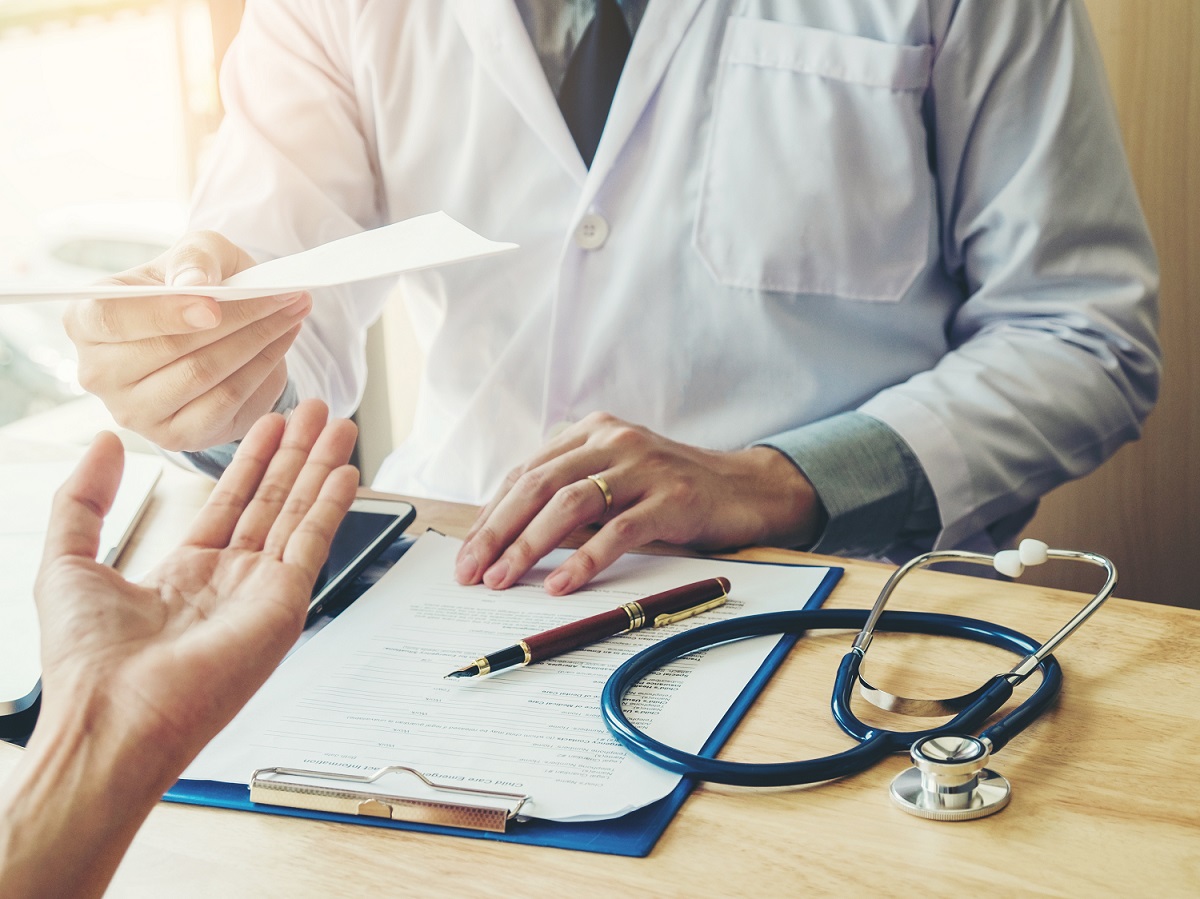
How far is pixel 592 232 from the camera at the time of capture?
1076mm

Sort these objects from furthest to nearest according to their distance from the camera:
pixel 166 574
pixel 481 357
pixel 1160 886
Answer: pixel 481 357 → pixel 166 574 → pixel 1160 886

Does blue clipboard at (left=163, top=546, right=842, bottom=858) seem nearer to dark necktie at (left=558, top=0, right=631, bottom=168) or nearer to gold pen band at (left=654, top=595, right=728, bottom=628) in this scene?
gold pen band at (left=654, top=595, right=728, bottom=628)

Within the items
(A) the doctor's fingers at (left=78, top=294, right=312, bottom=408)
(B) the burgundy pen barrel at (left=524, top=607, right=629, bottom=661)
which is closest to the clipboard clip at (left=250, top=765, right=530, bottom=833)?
(B) the burgundy pen barrel at (left=524, top=607, right=629, bottom=661)

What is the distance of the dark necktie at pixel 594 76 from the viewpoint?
1.08 metres

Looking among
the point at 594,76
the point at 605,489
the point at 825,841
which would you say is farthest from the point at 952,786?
the point at 594,76

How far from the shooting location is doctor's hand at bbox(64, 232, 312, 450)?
0.74 metres

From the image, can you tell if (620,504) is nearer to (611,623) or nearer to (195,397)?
(611,623)

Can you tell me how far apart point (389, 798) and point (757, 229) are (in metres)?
0.71

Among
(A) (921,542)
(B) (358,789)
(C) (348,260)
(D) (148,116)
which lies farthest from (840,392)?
(D) (148,116)

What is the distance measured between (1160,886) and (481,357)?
88cm

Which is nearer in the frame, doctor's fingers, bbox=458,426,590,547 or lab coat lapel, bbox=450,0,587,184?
doctor's fingers, bbox=458,426,590,547

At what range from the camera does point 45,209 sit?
1.78m

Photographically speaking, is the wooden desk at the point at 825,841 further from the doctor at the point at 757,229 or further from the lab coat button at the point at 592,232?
the lab coat button at the point at 592,232

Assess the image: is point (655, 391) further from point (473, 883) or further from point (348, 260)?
point (473, 883)
